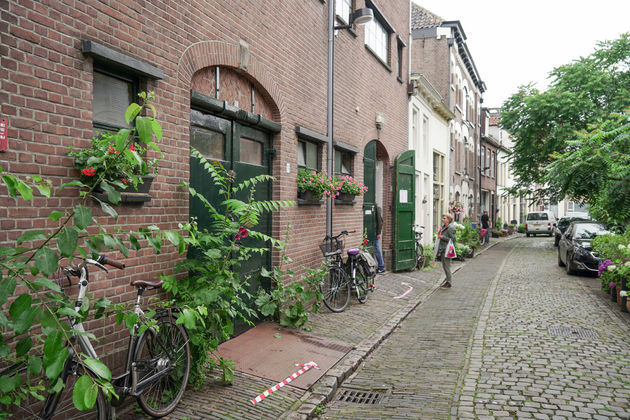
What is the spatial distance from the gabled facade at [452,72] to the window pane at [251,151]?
1763 centimetres

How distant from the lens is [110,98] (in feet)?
14.0

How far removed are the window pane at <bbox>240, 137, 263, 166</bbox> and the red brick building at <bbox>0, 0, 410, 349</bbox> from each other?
0.03 m

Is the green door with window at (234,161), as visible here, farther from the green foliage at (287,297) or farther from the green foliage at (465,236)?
the green foliage at (465,236)

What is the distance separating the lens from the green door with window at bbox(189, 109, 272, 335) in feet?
17.9

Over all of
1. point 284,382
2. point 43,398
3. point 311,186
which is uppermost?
point 311,186

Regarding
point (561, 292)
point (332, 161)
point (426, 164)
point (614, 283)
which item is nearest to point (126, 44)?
point (332, 161)

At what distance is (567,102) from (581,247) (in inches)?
457

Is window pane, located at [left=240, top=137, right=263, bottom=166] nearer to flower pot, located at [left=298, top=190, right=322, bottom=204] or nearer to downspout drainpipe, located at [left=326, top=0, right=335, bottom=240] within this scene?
flower pot, located at [left=298, top=190, right=322, bottom=204]

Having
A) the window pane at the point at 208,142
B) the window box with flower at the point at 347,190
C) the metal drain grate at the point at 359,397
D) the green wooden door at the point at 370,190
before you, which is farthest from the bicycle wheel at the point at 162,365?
the green wooden door at the point at 370,190

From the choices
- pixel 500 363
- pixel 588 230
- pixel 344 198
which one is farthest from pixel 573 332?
pixel 588 230

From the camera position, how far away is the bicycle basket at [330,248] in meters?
8.07

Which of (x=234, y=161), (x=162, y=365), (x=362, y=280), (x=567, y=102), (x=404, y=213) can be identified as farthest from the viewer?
(x=567, y=102)

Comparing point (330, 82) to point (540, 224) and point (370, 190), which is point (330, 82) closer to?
point (370, 190)

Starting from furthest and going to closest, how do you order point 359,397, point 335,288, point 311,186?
point 335,288, point 311,186, point 359,397
